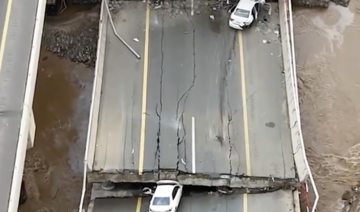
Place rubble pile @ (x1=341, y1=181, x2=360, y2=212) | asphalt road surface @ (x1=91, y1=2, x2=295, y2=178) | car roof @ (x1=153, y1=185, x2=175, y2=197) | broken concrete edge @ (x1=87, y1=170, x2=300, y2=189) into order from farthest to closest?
rubble pile @ (x1=341, y1=181, x2=360, y2=212) → asphalt road surface @ (x1=91, y1=2, x2=295, y2=178) → broken concrete edge @ (x1=87, y1=170, x2=300, y2=189) → car roof @ (x1=153, y1=185, x2=175, y2=197)

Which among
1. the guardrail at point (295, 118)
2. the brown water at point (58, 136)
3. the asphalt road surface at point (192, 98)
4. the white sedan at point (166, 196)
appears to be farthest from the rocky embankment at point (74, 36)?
the white sedan at point (166, 196)

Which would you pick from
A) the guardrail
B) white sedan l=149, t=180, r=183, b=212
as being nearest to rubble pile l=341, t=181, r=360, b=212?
the guardrail

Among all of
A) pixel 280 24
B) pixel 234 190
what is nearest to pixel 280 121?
pixel 234 190

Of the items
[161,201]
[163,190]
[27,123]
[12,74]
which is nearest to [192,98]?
[163,190]

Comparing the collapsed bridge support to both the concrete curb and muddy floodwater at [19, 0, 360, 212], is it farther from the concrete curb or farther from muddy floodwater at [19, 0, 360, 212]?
muddy floodwater at [19, 0, 360, 212]

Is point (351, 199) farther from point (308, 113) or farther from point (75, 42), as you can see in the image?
point (75, 42)

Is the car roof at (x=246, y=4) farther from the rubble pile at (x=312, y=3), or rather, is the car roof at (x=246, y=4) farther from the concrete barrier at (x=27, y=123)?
the concrete barrier at (x=27, y=123)
